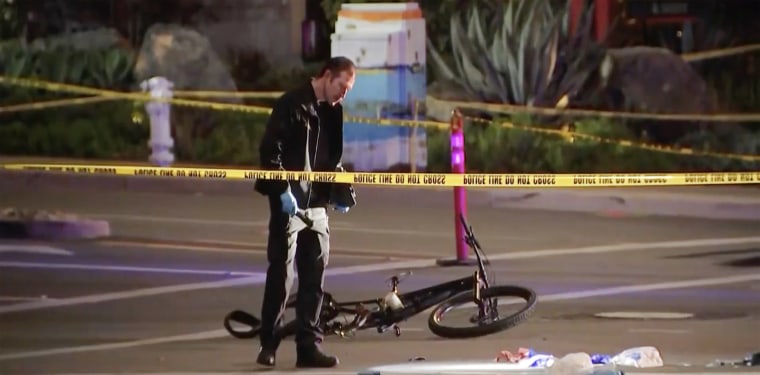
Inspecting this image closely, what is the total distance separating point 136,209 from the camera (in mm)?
10438

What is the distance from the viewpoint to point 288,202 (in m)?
8.43

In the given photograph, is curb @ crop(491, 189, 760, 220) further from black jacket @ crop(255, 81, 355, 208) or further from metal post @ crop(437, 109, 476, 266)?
black jacket @ crop(255, 81, 355, 208)

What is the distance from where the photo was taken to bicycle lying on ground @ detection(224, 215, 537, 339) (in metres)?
9.30

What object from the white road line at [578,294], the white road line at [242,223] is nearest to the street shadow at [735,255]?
the white road line at [578,294]

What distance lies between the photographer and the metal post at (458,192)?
32.9 ft

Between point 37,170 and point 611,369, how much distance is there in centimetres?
425

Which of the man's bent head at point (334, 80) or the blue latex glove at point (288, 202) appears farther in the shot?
the man's bent head at point (334, 80)

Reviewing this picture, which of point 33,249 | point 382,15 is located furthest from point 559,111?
point 33,249

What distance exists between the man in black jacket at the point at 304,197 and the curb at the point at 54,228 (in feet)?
6.45

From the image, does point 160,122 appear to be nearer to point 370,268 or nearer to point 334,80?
point 370,268

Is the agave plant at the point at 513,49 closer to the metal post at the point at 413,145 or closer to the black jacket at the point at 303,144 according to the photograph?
the metal post at the point at 413,145

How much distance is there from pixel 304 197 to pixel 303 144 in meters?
0.30

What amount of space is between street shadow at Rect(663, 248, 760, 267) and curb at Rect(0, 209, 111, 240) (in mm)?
3872

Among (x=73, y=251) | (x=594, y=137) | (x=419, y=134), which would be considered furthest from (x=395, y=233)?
(x=73, y=251)
